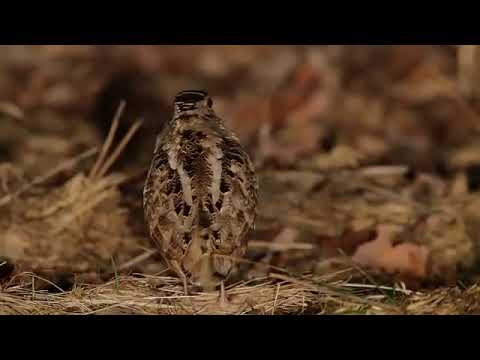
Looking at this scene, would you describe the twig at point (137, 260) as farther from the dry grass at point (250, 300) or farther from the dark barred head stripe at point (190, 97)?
the dark barred head stripe at point (190, 97)

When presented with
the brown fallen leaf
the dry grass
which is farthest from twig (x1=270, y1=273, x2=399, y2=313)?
the brown fallen leaf

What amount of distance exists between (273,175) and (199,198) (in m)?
2.14

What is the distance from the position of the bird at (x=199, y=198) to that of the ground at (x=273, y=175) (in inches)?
7.9

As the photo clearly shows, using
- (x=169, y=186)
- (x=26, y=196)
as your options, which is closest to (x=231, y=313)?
(x=169, y=186)

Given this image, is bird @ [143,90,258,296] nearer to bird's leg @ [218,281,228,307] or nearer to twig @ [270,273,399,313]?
bird's leg @ [218,281,228,307]

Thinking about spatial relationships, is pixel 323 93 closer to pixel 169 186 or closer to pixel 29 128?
pixel 29 128

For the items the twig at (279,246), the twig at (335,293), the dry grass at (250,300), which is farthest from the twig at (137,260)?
the twig at (335,293)

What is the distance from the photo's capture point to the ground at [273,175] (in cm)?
501

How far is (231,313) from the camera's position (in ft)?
15.6

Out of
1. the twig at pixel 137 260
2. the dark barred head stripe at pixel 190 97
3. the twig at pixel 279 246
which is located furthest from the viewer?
the twig at pixel 279 246

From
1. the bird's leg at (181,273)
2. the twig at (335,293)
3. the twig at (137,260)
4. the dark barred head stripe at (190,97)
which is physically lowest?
the twig at (335,293)

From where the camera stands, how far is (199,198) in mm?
4934

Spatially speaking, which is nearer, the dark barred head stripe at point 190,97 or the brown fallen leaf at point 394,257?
the dark barred head stripe at point 190,97

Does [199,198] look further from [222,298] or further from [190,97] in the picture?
[190,97]
